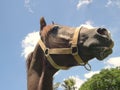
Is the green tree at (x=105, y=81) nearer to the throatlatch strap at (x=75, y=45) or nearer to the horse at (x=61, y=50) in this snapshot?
the horse at (x=61, y=50)

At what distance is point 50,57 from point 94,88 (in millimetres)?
56526

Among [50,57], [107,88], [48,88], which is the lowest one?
[107,88]

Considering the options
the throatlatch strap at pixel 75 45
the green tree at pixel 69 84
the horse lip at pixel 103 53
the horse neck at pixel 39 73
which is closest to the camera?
the horse lip at pixel 103 53

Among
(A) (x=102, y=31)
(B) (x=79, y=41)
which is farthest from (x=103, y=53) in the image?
(B) (x=79, y=41)

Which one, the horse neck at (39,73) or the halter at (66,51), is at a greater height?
the halter at (66,51)

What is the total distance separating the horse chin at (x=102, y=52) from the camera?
513cm

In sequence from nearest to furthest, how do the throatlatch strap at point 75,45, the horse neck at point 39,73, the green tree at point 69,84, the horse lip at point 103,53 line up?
1. the horse lip at point 103,53
2. the throatlatch strap at point 75,45
3. the horse neck at point 39,73
4. the green tree at point 69,84

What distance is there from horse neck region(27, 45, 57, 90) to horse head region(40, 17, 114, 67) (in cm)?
23

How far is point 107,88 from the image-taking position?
61.6 metres

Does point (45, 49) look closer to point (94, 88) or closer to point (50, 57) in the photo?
point (50, 57)

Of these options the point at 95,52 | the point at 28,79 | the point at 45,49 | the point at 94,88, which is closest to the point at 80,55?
the point at 95,52

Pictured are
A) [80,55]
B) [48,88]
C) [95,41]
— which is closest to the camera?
[95,41]

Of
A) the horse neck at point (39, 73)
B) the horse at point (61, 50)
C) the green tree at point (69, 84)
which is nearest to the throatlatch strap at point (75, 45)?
the horse at point (61, 50)

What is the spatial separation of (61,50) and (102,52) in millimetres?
935
